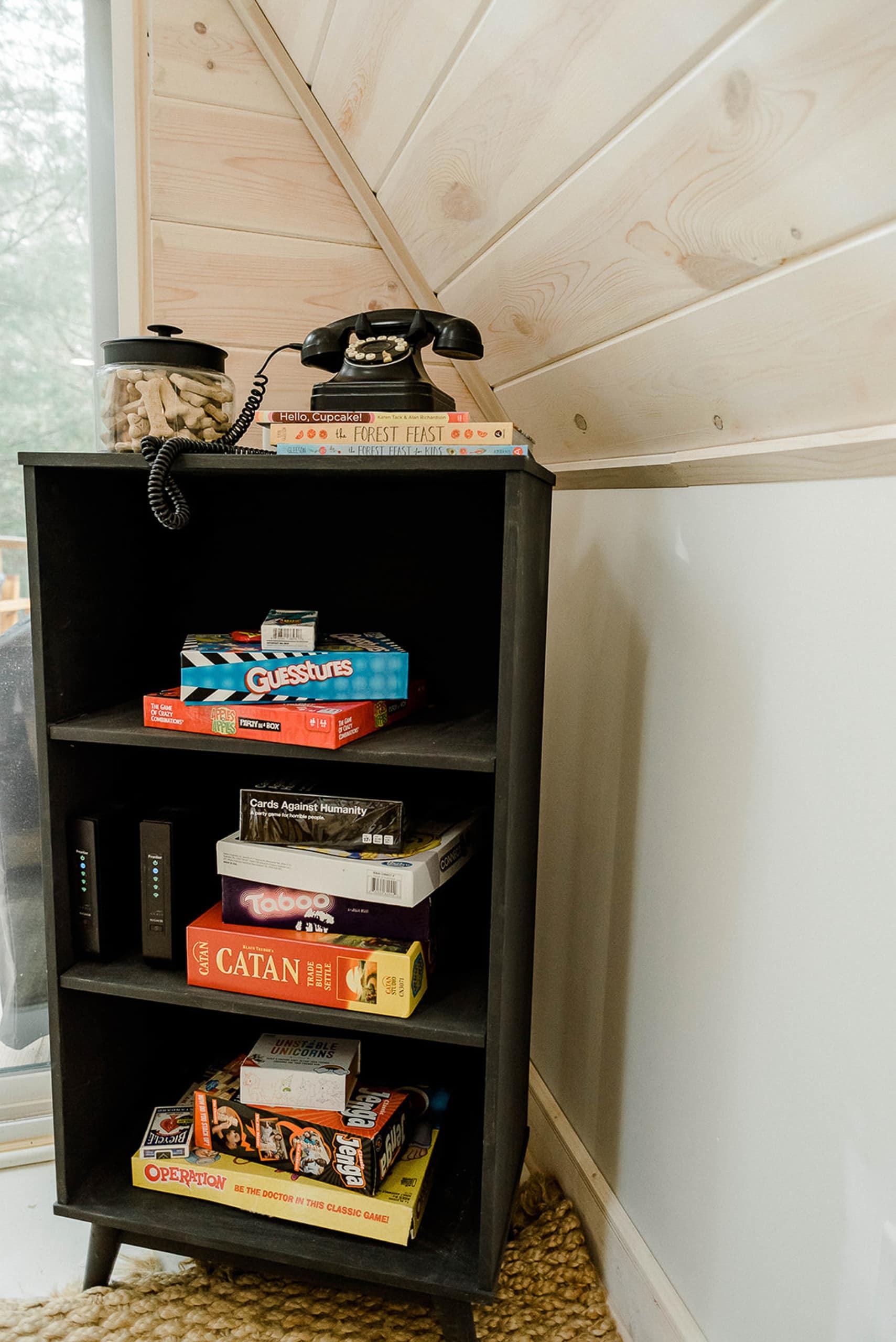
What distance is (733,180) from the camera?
72 cm

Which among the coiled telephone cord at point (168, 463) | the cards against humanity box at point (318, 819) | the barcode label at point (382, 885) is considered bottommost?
the barcode label at point (382, 885)

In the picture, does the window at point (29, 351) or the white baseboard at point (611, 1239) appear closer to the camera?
the white baseboard at point (611, 1239)

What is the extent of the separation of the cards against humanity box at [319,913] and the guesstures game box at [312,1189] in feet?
1.06

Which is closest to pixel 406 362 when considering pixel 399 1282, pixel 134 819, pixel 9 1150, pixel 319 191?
pixel 319 191

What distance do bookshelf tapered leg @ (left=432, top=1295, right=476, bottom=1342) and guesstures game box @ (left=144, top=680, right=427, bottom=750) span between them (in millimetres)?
706

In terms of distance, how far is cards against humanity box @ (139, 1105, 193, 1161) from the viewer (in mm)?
1225

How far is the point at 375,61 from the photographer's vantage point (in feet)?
3.54

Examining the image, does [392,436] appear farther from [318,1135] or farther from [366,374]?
[318,1135]

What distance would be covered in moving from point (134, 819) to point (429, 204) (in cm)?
92

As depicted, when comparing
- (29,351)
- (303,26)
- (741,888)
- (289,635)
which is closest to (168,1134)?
(289,635)

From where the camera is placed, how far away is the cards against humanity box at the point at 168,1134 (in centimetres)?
122

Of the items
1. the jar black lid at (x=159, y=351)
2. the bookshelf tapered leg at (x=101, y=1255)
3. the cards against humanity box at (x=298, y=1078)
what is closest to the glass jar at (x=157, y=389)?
the jar black lid at (x=159, y=351)

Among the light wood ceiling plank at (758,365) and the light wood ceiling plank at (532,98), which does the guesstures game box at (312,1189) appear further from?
the light wood ceiling plank at (532,98)

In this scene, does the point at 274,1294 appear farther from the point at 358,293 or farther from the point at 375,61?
the point at 375,61
